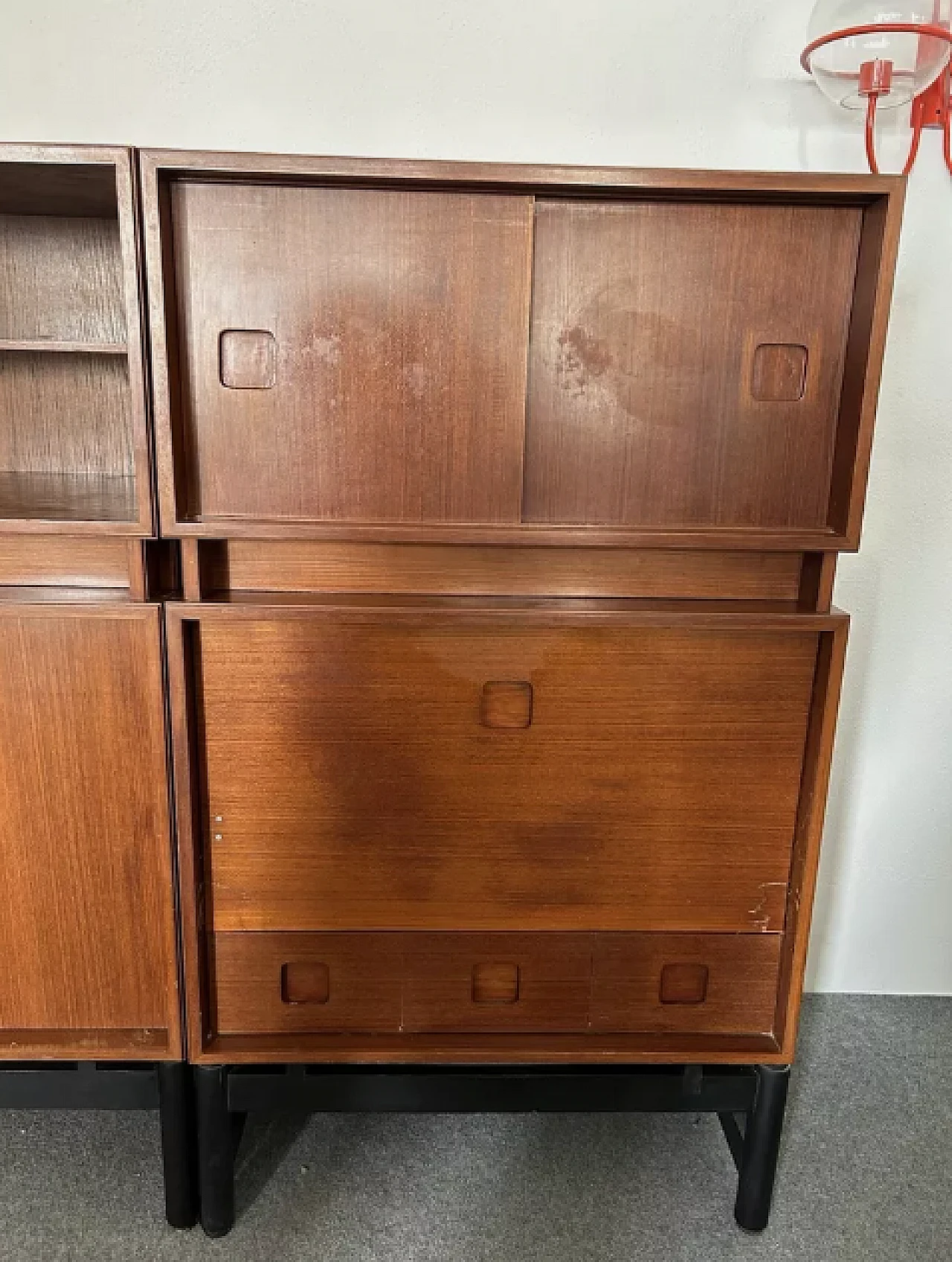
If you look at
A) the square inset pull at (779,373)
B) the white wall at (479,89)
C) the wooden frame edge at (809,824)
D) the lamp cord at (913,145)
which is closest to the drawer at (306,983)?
the wooden frame edge at (809,824)

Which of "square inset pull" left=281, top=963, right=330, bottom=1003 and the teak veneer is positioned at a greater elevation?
the teak veneer

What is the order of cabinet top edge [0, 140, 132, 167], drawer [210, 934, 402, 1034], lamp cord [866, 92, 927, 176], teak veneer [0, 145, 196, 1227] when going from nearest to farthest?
cabinet top edge [0, 140, 132, 167]
teak veneer [0, 145, 196, 1227]
drawer [210, 934, 402, 1034]
lamp cord [866, 92, 927, 176]

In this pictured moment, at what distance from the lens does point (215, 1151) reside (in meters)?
1.20

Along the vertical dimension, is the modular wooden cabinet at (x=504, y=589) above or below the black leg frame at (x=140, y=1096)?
above

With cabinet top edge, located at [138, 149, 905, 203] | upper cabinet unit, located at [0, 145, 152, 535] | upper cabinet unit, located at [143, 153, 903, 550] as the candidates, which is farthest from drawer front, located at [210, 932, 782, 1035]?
cabinet top edge, located at [138, 149, 905, 203]

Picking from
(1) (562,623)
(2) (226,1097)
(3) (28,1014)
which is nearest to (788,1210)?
(2) (226,1097)

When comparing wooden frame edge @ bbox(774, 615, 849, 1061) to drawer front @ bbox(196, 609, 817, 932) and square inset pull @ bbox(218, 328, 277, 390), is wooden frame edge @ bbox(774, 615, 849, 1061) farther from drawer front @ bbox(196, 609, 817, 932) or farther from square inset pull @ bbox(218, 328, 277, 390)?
square inset pull @ bbox(218, 328, 277, 390)

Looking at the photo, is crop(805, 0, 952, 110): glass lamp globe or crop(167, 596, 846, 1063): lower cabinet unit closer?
crop(167, 596, 846, 1063): lower cabinet unit

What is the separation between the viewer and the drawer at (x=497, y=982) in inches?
45.5

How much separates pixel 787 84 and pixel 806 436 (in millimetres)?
747

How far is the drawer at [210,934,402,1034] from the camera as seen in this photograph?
115 centimetres

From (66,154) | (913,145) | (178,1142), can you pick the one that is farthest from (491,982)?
(913,145)

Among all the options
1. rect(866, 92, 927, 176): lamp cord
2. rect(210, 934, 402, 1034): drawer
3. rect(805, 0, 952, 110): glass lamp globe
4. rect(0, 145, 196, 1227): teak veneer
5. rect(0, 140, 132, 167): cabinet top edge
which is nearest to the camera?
rect(0, 140, 132, 167): cabinet top edge

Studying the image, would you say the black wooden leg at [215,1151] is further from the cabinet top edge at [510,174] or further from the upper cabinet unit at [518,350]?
the cabinet top edge at [510,174]
